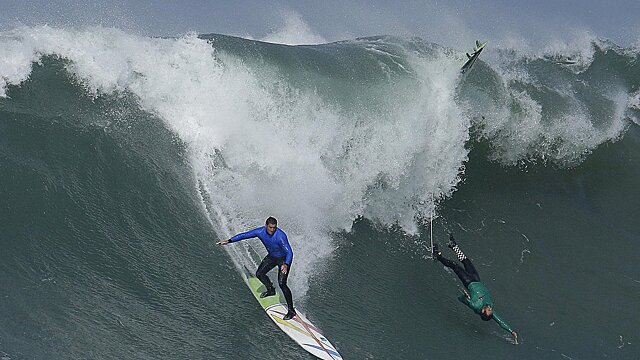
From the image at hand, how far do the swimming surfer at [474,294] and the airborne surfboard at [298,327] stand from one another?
2.17 meters

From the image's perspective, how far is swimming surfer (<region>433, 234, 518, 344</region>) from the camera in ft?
28.6

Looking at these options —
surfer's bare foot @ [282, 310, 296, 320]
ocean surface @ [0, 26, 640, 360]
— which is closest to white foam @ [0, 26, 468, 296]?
ocean surface @ [0, 26, 640, 360]

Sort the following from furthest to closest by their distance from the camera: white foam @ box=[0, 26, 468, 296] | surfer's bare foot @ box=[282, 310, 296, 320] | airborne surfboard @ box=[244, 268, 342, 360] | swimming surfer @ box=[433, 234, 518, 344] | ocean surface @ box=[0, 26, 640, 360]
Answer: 1. white foam @ box=[0, 26, 468, 296]
2. swimming surfer @ box=[433, 234, 518, 344]
3. surfer's bare foot @ box=[282, 310, 296, 320]
4. ocean surface @ box=[0, 26, 640, 360]
5. airborne surfboard @ box=[244, 268, 342, 360]

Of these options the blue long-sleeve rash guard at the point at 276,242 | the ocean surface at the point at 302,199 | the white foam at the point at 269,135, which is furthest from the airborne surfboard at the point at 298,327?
the white foam at the point at 269,135

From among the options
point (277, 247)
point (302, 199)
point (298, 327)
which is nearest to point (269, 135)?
point (302, 199)

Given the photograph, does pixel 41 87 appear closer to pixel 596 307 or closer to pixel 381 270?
pixel 381 270

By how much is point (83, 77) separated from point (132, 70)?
0.75 meters

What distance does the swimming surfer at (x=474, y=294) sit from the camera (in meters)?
8.73

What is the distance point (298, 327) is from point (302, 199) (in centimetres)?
299

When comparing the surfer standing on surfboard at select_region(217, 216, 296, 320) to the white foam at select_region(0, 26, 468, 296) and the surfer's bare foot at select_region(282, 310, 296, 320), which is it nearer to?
the surfer's bare foot at select_region(282, 310, 296, 320)

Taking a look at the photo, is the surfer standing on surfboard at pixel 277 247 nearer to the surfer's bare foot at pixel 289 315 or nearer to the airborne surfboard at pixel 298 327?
the surfer's bare foot at pixel 289 315

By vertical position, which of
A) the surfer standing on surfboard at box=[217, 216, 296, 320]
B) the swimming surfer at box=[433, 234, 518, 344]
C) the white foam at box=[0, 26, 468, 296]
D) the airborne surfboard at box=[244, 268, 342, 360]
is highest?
the white foam at box=[0, 26, 468, 296]

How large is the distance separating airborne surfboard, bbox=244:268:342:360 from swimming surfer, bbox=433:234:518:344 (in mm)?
2171

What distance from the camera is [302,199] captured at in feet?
34.3
